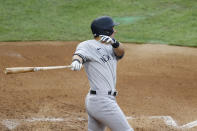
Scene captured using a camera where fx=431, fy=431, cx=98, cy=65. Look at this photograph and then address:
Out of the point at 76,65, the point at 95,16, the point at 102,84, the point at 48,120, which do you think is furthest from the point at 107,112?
the point at 95,16

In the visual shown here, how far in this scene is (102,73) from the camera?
5.36m

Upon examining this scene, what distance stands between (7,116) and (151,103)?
266cm

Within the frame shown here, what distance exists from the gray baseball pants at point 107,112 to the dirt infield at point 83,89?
169 centimetres

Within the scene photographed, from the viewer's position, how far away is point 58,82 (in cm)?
914

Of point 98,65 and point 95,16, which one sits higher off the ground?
point 98,65

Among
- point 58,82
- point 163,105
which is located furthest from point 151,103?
point 58,82

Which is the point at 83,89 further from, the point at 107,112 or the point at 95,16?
the point at 95,16

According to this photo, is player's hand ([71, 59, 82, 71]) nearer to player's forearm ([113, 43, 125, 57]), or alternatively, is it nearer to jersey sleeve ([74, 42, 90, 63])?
jersey sleeve ([74, 42, 90, 63])

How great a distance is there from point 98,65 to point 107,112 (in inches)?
23.5

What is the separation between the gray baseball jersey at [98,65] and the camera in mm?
5367

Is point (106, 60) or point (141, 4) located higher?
point (106, 60)

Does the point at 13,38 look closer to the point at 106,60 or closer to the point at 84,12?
the point at 84,12

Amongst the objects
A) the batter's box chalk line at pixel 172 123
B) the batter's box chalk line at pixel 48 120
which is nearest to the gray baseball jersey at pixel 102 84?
the batter's box chalk line at pixel 48 120

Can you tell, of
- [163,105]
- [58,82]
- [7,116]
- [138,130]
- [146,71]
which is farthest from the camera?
[146,71]
